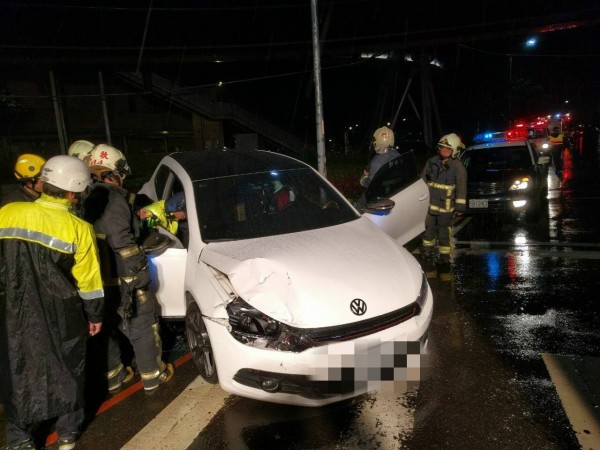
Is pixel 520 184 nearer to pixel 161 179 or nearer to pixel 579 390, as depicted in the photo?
pixel 579 390

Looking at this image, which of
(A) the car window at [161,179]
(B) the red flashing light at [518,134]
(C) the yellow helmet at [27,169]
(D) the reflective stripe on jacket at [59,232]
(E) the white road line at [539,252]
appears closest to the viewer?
(D) the reflective stripe on jacket at [59,232]

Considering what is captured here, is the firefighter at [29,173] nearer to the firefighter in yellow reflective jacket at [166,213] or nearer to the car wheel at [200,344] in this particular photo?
the firefighter in yellow reflective jacket at [166,213]

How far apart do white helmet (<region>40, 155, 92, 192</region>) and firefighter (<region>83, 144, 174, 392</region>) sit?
563 millimetres

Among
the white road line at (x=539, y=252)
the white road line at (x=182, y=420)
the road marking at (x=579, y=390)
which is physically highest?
the white road line at (x=539, y=252)

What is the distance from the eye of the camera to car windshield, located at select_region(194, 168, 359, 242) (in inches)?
147

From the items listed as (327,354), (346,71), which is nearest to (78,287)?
(327,354)

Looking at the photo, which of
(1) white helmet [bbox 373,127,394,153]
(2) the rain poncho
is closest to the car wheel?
(2) the rain poncho

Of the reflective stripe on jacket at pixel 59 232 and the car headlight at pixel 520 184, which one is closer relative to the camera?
the reflective stripe on jacket at pixel 59 232

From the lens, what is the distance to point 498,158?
9883mm

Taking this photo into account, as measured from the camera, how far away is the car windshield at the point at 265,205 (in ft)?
12.3

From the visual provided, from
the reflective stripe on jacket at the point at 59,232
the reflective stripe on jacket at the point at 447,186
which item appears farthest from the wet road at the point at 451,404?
the reflective stripe on jacket at the point at 447,186

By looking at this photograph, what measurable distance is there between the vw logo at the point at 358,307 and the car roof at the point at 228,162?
1.87 m

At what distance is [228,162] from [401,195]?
2112mm

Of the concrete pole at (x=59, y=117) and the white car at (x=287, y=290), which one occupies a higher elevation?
the concrete pole at (x=59, y=117)
